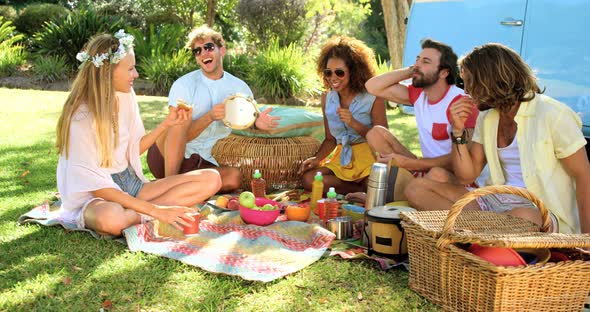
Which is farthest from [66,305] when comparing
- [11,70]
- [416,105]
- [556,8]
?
[11,70]

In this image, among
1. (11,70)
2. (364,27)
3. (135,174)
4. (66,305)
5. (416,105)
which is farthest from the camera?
(364,27)

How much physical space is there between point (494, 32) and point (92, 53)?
349 centimetres

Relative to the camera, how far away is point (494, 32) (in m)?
5.62

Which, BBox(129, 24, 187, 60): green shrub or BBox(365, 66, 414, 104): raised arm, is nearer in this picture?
BBox(365, 66, 414, 104): raised arm

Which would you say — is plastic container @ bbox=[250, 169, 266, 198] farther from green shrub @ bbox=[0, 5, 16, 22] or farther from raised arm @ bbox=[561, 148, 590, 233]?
green shrub @ bbox=[0, 5, 16, 22]

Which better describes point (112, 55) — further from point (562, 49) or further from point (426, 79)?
point (562, 49)

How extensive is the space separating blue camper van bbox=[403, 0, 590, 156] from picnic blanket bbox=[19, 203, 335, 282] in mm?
2292

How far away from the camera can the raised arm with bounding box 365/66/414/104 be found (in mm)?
5000

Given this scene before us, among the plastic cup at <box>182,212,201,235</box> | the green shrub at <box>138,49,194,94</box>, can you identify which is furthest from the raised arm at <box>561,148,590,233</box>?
the green shrub at <box>138,49,194,94</box>

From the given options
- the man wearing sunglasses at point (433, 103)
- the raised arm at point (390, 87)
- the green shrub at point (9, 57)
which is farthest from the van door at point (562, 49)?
the green shrub at point (9, 57)

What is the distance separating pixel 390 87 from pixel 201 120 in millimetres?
1557

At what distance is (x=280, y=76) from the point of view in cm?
1206

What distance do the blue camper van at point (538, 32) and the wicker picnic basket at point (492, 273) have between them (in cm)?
206

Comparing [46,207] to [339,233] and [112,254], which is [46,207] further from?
[339,233]
